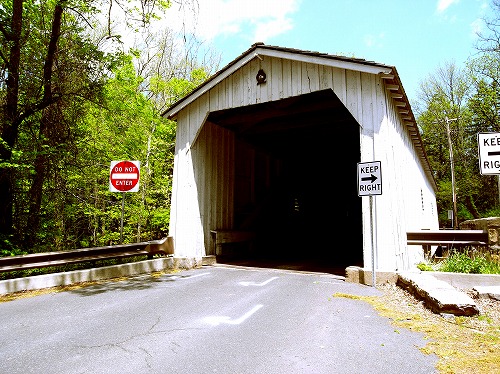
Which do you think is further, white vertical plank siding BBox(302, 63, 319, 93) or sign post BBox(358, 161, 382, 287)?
white vertical plank siding BBox(302, 63, 319, 93)

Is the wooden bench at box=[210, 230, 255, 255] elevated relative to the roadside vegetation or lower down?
elevated

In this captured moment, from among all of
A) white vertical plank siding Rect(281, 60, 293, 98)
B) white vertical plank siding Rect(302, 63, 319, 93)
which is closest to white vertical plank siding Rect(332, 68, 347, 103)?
white vertical plank siding Rect(302, 63, 319, 93)

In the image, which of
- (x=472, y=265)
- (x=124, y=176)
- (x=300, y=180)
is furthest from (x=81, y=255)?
(x=300, y=180)

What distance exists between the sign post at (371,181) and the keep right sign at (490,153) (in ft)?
6.80

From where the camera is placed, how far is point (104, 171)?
13.6 metres

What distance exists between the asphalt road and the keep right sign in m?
2.60

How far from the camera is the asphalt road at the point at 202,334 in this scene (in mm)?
3082

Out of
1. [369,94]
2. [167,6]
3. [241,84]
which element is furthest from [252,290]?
[167,6]

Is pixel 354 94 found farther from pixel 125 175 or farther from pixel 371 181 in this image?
pixel 125 175

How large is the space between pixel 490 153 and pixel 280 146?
11.4 metres

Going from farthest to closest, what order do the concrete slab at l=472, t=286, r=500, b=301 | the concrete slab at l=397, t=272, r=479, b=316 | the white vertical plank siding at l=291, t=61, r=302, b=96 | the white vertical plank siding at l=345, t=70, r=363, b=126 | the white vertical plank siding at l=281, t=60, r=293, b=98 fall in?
the white vertical plank siding at l=281, t=60, r=293, b=98
the white vertical plank siding at l=291, t=61, r=302, b=96
the white vertical plank siding at l=345, t=70, r=363, b=126
the concrete slab at l=472, t=286, r=500, b=301
the concrete slab at l=397, t=272, r=479, b=316

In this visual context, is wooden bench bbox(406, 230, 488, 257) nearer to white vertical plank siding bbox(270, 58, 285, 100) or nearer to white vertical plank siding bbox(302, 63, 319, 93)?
white vertical plank siding bbox(302, 63, 319, 93)

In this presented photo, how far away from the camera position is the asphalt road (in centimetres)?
308

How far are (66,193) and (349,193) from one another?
15.0 m
